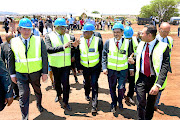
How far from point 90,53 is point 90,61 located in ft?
0.70

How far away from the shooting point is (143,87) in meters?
3.34

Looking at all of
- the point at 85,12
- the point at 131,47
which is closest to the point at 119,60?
the point at 131,47

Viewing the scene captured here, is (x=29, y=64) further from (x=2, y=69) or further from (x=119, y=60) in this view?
(x=119, y=60)

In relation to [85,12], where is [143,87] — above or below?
below

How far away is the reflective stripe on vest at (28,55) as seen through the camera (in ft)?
11.8

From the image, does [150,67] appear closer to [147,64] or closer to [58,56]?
[147,64]

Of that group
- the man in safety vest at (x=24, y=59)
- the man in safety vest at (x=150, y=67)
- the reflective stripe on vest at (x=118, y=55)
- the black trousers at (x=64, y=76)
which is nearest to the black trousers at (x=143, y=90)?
the man in safety vest at (x=150, y=67)

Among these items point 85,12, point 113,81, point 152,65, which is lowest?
point 113,81

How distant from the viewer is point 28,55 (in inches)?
142

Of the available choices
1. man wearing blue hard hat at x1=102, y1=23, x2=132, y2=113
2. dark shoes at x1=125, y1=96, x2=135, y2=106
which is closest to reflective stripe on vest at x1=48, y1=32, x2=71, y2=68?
man wearing blue hard hat at x1=102, y1=23, x2=132, y2=113

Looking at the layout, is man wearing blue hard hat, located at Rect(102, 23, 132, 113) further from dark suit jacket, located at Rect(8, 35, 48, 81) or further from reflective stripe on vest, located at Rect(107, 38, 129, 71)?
dark suit jacket, located at Rect(8, 35, 48, 81)

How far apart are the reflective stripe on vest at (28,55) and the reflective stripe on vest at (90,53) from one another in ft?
3.85

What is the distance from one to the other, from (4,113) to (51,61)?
1859 mm

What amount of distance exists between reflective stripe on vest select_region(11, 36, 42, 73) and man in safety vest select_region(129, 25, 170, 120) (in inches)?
88.4
